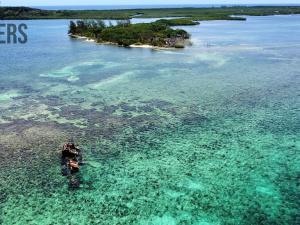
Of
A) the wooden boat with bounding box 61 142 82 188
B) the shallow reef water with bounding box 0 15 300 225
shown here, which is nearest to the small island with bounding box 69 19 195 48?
the shallow reef water with bounding box 0 15 300 225

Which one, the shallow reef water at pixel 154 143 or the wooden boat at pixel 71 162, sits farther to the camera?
the wooden boat at pixel 71 162

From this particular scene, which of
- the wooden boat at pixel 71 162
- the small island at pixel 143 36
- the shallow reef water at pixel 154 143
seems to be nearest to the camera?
the shallow reef water at pixel 154 143

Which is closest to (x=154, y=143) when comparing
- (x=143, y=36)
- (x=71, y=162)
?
→ (x=71, y=162)

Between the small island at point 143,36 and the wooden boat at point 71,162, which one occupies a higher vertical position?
the small island at point 143,36

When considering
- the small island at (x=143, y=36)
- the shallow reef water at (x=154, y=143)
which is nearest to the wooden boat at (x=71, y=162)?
the shallow reef water at (x=154, y=143)

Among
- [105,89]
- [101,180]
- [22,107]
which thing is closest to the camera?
[101,180]

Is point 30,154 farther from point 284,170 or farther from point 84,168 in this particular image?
point 284,170

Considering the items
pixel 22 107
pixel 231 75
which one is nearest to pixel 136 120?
pixel 22 107

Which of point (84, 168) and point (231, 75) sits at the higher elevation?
point (231, 75)

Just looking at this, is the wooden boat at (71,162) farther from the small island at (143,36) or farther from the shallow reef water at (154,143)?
the small island at (143,36)
